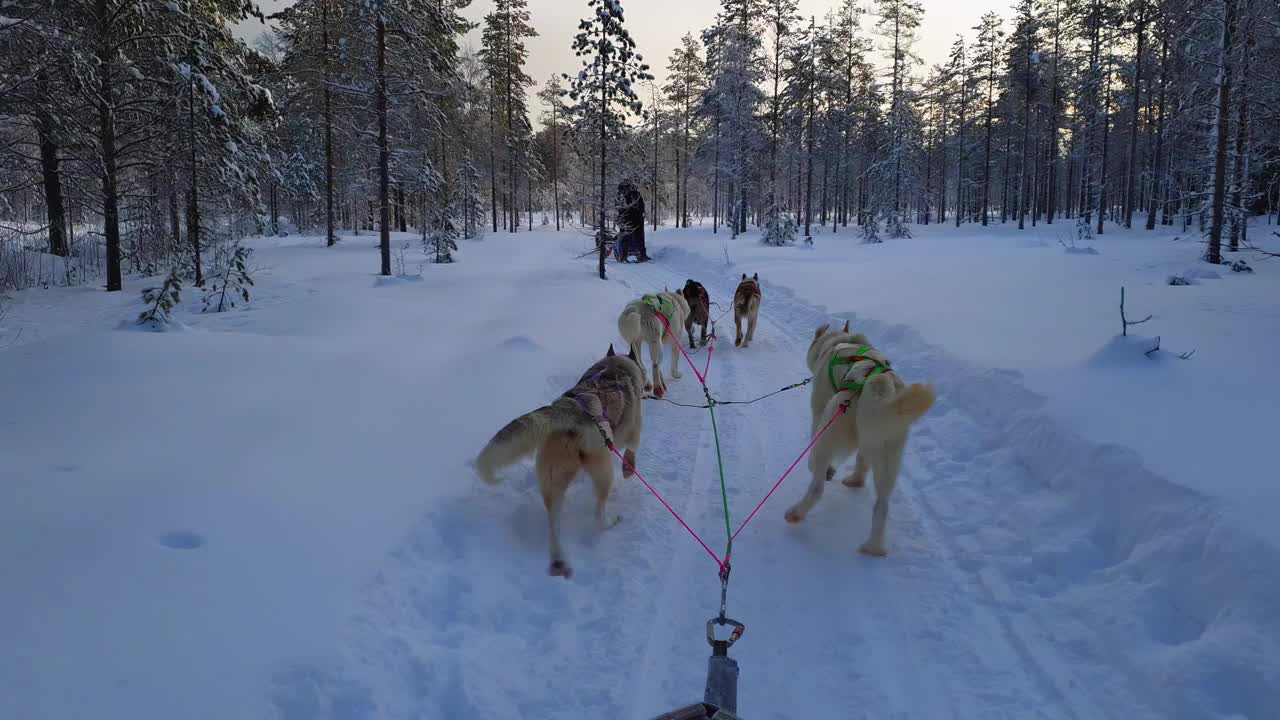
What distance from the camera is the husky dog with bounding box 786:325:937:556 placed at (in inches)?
134

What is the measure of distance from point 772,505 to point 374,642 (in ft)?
9.50

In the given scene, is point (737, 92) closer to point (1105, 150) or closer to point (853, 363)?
point (1105, 150)

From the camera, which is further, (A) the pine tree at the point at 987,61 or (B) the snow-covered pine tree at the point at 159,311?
(A) the pine tree at the point at 987,61

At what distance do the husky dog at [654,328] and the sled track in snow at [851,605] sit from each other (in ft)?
7.85

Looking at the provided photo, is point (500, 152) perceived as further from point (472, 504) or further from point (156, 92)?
point (472, 504)

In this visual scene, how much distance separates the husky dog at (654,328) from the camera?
689 cm

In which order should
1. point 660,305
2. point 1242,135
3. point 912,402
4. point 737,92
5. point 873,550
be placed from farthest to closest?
point 737,92 < point 1242,135 < point 660,305 < point 873,550 < point 912,402

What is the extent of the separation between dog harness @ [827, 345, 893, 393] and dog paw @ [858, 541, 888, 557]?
1010mm

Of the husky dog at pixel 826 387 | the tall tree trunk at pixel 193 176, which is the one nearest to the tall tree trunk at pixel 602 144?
the tall tree trunk at pixel 193 176

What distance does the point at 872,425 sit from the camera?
3.60 m

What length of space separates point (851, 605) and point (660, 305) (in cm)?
498

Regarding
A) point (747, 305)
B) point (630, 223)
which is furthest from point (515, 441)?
point (630, 223)

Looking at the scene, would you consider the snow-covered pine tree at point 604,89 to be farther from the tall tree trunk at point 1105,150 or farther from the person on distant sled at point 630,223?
the tall tree trunk at point 1105,150

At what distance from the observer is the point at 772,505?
14.9 feet
